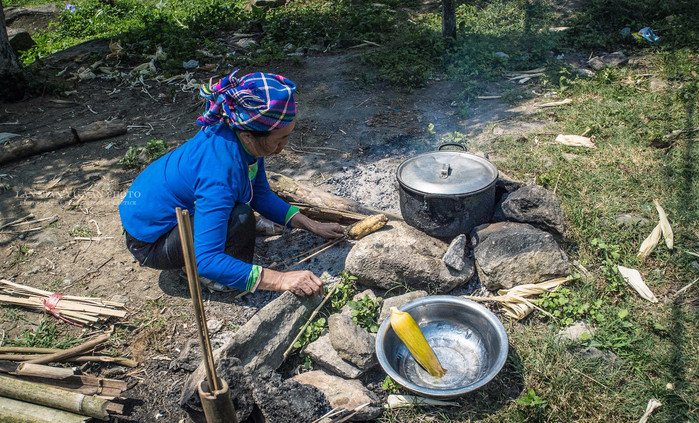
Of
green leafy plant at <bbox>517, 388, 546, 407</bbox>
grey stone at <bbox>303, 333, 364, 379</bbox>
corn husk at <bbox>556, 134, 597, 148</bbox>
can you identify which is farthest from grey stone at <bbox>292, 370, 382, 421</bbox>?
corn husk at <bbox>556, 134, 597, 148</bbox>

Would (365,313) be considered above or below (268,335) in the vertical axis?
below

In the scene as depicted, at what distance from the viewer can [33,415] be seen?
2.75 meters

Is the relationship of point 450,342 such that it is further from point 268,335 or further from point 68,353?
point 68,353

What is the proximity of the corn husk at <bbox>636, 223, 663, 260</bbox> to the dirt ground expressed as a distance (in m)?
1.93

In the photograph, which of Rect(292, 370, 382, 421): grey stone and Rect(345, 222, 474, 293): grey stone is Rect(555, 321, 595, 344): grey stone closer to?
Rect(345, 222, 474, 293): grey stone

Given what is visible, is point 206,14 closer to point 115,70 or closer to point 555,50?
point 115,70

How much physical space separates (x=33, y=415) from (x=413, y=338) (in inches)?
86.6

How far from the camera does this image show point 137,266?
172 inches

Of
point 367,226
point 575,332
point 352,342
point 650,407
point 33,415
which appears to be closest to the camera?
point 33,415

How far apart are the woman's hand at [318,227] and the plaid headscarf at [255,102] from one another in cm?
110

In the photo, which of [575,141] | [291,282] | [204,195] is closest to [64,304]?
[204,195]

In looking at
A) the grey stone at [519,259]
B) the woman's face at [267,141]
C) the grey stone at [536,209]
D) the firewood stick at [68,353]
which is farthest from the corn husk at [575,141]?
the firewood stick at [68,353]

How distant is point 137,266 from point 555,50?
22.8 ft

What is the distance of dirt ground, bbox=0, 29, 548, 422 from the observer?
3.71 metres
